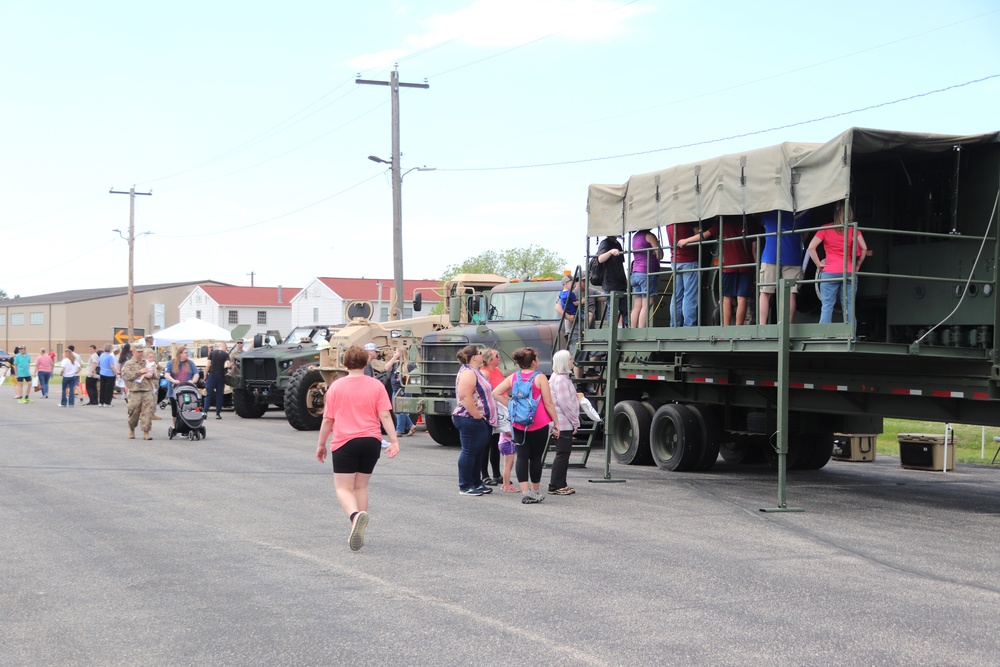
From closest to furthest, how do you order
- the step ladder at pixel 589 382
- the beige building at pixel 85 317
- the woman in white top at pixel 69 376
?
the step ladder at pixel 589 382, the woman in white top at pixel 69 376, the beige building at pixel 85 317

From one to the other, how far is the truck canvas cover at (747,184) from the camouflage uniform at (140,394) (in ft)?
30.8

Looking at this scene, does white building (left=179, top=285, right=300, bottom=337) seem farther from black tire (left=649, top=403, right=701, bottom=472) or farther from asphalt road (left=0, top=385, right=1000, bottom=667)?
asphalt road (left=0, top=385, right=1000, bottom=667)

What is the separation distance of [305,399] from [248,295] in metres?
71.9

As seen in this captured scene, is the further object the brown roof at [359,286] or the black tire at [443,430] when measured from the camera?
the brown roof at [359,286]

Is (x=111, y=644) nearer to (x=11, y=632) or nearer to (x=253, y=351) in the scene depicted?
(x=11, y=632)

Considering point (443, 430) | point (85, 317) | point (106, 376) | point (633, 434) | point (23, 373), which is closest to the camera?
point (633, 434)

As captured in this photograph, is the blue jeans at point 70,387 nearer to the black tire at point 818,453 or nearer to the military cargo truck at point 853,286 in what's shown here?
the military cargo truck at point 853,286

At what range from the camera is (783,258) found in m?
12.7

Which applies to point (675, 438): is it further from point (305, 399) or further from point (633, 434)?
point (305, 399)

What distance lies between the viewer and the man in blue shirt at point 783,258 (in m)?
12.6

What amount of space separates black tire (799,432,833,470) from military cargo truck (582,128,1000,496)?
37.5 inches

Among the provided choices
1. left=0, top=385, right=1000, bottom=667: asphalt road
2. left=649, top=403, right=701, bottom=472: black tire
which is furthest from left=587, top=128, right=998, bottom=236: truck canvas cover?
left=0, top=385, right=1000, bottom=667: asphalt road

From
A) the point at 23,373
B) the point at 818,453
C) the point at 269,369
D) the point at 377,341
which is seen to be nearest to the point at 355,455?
the point at 818,453

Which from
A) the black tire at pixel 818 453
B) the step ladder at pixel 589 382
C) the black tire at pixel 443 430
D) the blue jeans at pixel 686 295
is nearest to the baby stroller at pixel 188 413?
the black tire at pixel 443 430
